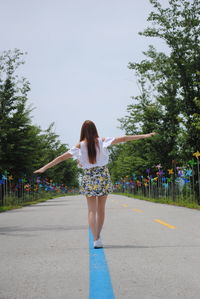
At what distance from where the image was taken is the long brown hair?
6.88 meters

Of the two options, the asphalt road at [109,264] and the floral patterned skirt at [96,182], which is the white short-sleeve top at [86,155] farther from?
the asphalt road at [109,264]

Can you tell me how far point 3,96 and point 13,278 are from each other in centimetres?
2314

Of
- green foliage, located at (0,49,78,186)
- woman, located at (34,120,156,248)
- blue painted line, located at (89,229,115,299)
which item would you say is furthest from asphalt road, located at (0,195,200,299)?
green foliage, located at (0,49,78,186)

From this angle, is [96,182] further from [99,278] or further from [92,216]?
[99,278]

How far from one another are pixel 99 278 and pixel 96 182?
2332 mm

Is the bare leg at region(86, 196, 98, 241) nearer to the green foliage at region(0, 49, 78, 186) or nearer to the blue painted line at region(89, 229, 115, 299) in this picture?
the blue painted line at region(89, 229, 115, 299)

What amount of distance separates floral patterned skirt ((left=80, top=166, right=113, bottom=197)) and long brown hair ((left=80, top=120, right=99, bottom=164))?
0.54 ft

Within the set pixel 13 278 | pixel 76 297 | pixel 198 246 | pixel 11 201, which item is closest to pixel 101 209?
pixel 198 246

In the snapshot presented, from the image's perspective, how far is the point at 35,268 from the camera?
5.25 metres

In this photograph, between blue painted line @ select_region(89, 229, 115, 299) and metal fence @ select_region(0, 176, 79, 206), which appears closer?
blue painted line @ select_region(89, 229, 115, 299)

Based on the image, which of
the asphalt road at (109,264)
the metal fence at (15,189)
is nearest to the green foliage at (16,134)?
the metal fence at (15,189)

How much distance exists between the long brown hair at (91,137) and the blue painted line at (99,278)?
142cm

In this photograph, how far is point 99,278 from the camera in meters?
4.68

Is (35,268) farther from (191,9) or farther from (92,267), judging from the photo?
(191,9)
